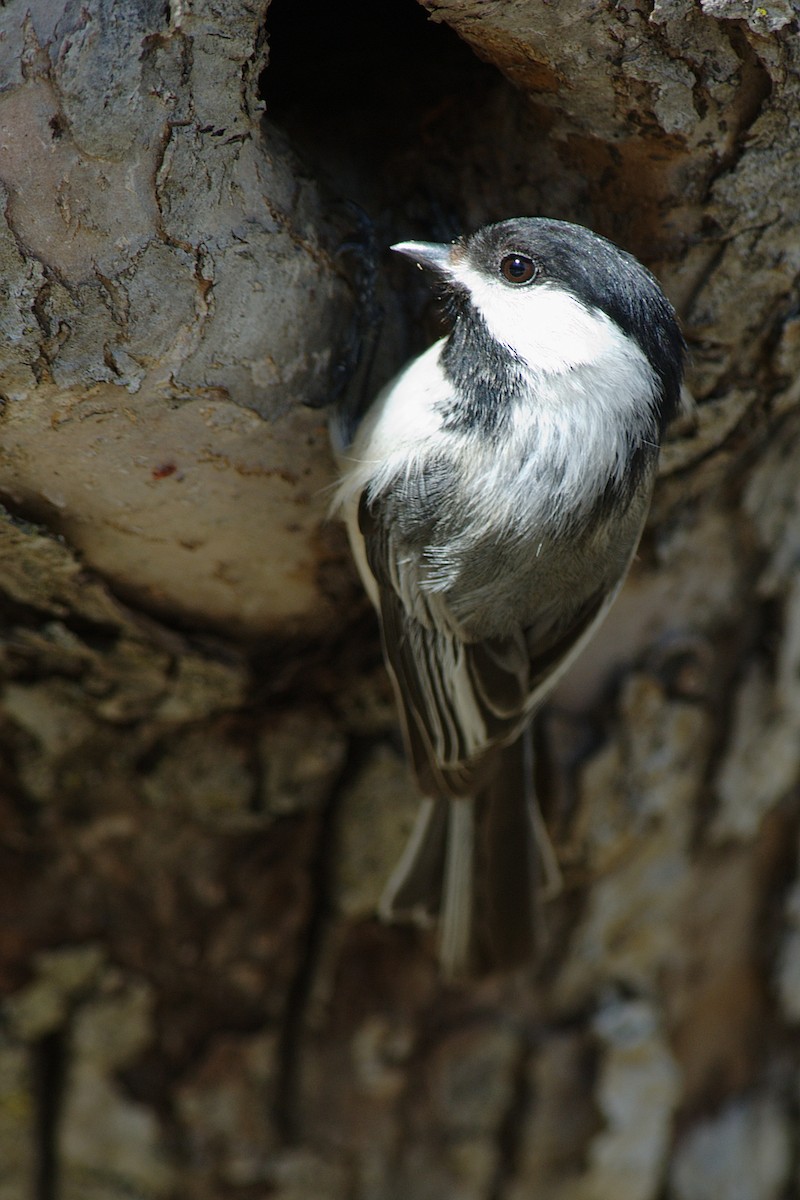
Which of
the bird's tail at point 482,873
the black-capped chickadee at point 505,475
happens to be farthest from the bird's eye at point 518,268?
the bird's tail at point 482,873

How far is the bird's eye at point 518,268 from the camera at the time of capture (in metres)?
1.05

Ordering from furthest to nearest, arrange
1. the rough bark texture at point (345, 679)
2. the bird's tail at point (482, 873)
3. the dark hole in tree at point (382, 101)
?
1. the bird's tail at point (482, 873)
2. the dark hole in tree at point (382, 101)
3. the rough bark texture at point (345, 679)

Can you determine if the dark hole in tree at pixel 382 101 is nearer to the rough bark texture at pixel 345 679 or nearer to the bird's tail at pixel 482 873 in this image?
the rough bark texture at pixel 345 679

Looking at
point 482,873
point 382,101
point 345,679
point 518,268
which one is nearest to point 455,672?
point 345,679

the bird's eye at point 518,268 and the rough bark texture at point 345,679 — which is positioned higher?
the bird's eye at point 518,268

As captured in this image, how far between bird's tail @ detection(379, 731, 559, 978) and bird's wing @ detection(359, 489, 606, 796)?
0.12 meters

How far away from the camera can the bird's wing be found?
117cm

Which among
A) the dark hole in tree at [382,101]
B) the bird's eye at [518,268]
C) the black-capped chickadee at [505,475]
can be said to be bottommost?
the black-capped chickadee at [505,475]

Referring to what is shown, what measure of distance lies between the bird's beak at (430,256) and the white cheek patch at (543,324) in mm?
13

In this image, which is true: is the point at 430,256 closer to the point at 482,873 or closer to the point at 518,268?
the point at 518,268

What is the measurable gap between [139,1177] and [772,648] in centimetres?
123

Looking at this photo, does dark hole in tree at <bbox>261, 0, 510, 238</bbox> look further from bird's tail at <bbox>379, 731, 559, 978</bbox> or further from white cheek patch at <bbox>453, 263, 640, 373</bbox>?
bird's tail at <bbox>379, 731, 559, 978</bbox>

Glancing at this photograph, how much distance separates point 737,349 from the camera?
3.78ft

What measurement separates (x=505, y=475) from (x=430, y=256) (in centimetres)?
27
